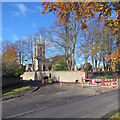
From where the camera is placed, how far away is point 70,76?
27.0 metres

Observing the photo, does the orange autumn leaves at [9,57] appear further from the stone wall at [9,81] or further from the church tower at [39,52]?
the church tower at [39,52]

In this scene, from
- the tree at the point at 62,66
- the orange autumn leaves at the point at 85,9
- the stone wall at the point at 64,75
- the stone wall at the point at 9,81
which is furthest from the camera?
the tree at the point at 62,66

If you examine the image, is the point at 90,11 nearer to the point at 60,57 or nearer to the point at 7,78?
the point at 7,78

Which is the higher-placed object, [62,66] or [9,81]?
[62,66]

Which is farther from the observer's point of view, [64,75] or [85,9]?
[64,75]

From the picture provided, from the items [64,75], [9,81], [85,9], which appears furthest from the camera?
[64,75]

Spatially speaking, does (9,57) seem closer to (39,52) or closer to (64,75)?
(39,52)

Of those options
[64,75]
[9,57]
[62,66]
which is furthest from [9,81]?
[62,66]

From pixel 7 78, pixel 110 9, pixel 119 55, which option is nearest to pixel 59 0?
pixel 110 9

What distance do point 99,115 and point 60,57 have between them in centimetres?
2187

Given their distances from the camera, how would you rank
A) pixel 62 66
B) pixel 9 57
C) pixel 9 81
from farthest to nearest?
pixel 62 66 < pixel 9 57 < pixel 9 81

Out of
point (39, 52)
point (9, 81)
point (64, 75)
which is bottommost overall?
point (9, 81)

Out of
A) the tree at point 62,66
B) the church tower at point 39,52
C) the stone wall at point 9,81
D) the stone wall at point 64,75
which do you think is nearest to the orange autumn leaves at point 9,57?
the stone wall at point 9,81

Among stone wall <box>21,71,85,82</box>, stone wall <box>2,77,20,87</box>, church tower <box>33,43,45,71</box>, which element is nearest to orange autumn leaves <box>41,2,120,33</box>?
stone wall <box>2,77,20,87</box>
